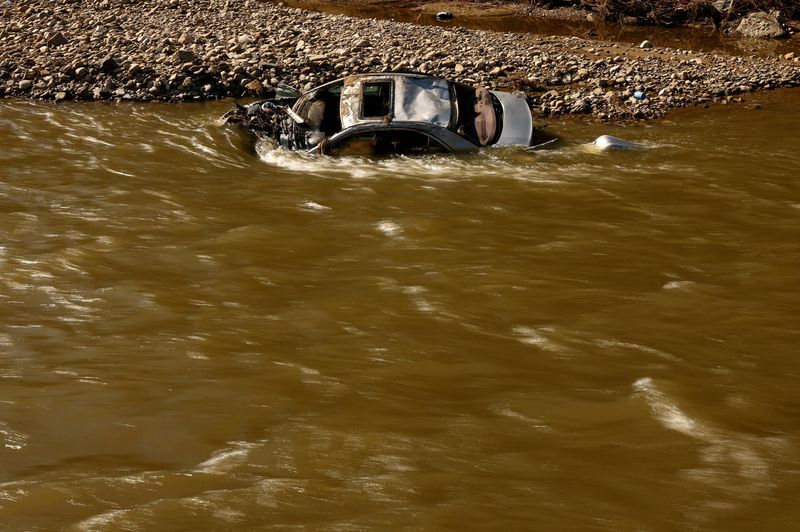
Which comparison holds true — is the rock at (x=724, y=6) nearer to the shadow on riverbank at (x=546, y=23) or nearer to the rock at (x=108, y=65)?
the shadow on riverbank at (x=546, y=23)

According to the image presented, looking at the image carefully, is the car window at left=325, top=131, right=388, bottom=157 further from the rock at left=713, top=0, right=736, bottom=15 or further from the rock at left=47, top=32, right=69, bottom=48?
the rock at left=713, top=0, right=736, bottom=15

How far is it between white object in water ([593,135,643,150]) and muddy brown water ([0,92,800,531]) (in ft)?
1.47

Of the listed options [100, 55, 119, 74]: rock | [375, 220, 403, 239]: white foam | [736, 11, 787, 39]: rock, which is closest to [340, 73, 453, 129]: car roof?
[375, 220, 403, 239]: white foam

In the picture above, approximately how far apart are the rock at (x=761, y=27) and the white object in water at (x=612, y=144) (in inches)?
475

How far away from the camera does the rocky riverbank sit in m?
17.0

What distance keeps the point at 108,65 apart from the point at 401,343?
1292 cm

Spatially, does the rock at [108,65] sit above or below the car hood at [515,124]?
above

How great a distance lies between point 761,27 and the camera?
23.4 m

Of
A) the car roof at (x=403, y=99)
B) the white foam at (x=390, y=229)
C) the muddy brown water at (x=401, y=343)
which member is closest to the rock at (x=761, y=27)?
the muddy brown water at (x=401, y=343)

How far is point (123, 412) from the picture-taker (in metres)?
5.93

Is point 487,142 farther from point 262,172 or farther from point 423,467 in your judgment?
point 423,467

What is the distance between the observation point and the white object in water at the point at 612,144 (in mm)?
13312

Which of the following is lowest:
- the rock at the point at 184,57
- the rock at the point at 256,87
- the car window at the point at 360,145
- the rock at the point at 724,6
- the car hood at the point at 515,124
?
the car window at the point at 360,145

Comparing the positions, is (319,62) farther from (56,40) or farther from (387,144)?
(387,144)
